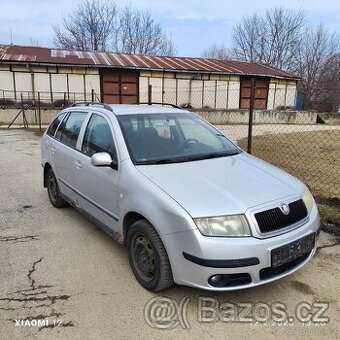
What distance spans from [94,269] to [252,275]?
1591 mm

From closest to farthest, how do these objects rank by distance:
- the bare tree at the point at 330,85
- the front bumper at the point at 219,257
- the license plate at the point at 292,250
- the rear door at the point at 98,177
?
the front bumper at the point at 219,257
the license plate at the point at 292,250
the rear door at the point at 98,177
the bare tree at the point at 330,85

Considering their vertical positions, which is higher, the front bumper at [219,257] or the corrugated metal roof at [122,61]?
the corrugated metal roof at [122,61]

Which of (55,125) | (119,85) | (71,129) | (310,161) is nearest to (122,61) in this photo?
(119,85)

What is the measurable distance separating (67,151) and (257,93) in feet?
86.7

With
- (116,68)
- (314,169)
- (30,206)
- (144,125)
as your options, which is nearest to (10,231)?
(30,206)

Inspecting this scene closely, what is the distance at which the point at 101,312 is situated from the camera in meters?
2.91

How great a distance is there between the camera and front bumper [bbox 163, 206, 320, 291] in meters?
2.69

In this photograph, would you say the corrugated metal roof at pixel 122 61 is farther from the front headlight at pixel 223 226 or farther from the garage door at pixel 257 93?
the front headlight at pixel 223 226

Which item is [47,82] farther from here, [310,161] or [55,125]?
[55,125]

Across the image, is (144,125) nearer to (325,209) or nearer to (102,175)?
(102,175)

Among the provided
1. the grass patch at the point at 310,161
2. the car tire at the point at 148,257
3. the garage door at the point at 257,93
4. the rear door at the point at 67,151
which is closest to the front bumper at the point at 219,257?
the car tire at the point at 148,257

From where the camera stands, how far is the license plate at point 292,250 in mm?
2809

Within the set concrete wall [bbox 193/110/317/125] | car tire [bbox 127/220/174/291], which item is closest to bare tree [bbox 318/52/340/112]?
concrete wall [bbox 193/110/317/125]

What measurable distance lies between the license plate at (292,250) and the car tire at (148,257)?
836 millimetres
